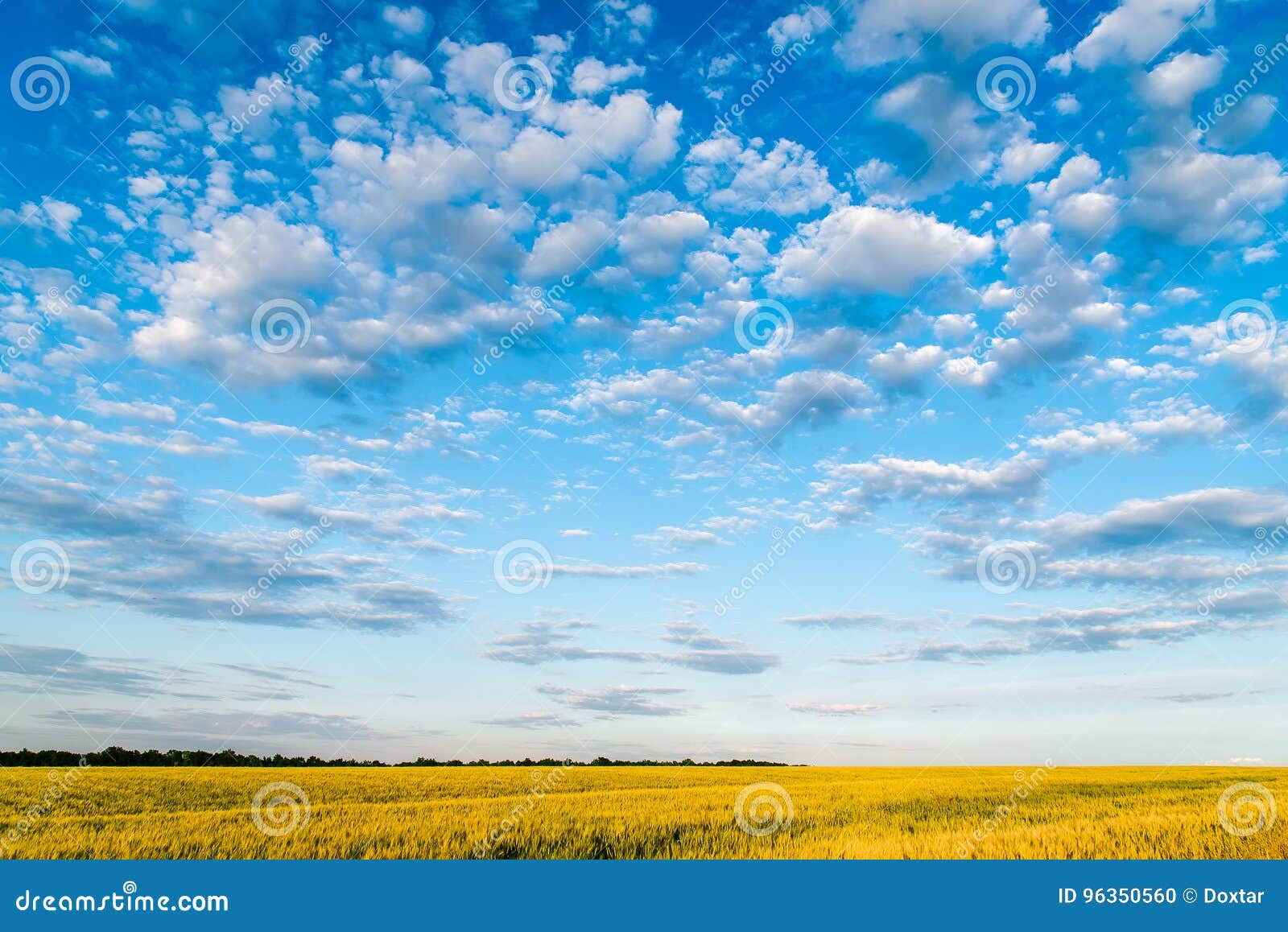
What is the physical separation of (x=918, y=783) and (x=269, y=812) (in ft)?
76.7

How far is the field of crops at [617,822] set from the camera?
12.6 metres

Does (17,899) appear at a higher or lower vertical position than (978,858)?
lower

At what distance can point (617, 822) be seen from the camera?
15.2m

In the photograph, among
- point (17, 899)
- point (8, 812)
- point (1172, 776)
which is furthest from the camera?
point (1172, 776)

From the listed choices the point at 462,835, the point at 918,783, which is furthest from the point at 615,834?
the point at 918,783

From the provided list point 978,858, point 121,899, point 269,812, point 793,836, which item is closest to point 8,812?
point 269,812

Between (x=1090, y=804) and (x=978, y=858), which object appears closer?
(x=978, y=858)

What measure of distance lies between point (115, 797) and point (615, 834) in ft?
50.9

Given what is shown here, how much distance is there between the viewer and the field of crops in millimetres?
12578

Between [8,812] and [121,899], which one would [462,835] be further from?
[8,812]

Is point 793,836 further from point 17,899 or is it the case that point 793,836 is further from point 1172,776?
point 1172,776

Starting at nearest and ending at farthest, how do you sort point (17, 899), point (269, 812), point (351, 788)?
point (17, 899), point (269, 812), point (351, 788)

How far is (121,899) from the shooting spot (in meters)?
11.0

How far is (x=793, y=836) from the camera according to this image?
14039mm
